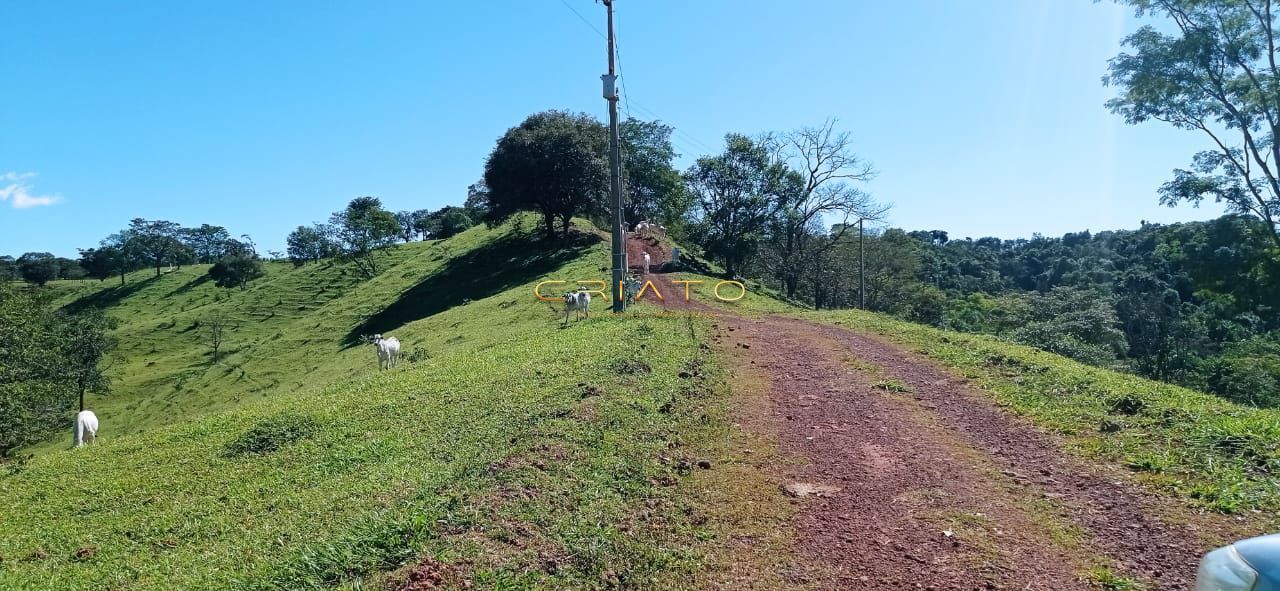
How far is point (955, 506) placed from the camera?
6004mm

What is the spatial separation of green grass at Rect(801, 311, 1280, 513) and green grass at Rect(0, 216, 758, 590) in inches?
179

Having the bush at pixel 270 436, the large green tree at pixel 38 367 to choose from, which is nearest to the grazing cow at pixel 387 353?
the bush at pixel 270 436

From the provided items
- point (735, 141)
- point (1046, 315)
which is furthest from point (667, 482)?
point (1046, 315)

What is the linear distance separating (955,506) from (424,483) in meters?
5.41

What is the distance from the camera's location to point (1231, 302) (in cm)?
2569

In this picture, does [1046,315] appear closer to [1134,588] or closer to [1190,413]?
[1190,413]

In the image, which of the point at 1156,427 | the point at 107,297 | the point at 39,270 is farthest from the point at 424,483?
the point at 39,270

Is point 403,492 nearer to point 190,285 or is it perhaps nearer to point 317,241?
point 317,241

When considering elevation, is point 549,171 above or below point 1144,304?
above

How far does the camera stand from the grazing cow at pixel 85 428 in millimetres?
15682

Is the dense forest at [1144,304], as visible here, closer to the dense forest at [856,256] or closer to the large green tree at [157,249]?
the dense forest at [856,256]

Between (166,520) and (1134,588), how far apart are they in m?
9.49

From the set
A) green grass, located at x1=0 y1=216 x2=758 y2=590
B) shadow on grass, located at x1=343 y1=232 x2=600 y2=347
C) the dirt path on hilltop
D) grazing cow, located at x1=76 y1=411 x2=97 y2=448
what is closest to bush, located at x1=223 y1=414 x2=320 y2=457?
green grass, located at x1=0 y1=216 x2=758 y2=590

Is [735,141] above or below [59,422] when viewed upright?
above
